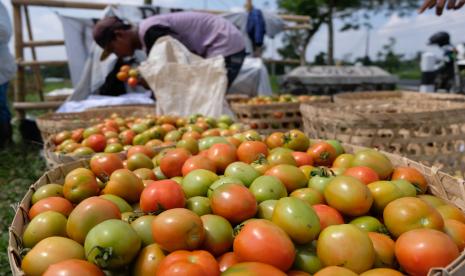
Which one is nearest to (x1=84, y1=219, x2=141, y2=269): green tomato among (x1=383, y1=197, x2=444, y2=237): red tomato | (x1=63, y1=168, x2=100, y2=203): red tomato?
(x1=63, y1=168, x2=100, y2=203): red tomato

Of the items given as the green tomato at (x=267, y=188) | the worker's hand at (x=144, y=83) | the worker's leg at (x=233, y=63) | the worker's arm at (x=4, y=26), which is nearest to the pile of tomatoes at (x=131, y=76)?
the worker's hand at (x=144, y=83)

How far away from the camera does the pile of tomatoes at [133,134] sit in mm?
2615

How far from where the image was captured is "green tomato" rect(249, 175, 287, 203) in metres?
1.44

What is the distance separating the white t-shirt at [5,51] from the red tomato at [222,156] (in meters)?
3.56

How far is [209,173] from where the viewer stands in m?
1.60

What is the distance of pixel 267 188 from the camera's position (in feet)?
4.75

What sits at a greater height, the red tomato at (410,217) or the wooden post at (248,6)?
the wooden post at (248,6)

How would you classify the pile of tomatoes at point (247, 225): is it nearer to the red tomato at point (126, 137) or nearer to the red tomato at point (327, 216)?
the red tomato at point (327, 216)

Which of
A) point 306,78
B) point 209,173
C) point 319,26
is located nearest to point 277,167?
point 209,173

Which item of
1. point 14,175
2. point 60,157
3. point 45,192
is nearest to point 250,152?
point 45,192

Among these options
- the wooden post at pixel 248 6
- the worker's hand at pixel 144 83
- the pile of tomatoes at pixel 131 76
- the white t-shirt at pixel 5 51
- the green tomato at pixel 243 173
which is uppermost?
the wooden post at pixel 248 6

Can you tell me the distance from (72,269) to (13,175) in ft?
11.1

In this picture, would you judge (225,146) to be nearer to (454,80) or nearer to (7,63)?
(7,63)

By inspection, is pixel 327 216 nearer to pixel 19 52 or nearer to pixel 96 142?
pixel 96 142
